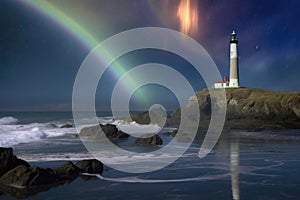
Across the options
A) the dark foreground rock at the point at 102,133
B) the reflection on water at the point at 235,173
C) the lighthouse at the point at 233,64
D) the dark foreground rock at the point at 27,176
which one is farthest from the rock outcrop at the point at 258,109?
the dark foreground rock at the point at 27,176

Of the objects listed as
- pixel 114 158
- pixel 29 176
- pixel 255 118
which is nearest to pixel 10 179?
pixel 29 176

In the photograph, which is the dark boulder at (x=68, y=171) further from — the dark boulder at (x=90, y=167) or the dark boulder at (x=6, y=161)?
the dark boulder at (x=6, y=161)

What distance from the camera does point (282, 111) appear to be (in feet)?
173

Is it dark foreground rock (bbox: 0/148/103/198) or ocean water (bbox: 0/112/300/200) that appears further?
dark foreground rock (bbox: 0/148/103/198)

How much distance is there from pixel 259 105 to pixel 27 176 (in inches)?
1934

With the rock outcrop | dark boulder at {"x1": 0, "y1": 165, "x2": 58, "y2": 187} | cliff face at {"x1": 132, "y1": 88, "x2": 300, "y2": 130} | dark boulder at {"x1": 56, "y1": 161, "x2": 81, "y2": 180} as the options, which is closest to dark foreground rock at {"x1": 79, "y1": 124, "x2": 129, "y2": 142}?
dark boulder at {"x1": 56, "y1": 161, "x2": 81, "y2": 180}

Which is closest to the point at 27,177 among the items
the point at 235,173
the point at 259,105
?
the point at 235,173

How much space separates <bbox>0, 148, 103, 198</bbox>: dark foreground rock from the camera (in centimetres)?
1184

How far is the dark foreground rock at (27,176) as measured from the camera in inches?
466

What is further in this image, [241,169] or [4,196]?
[241,169]

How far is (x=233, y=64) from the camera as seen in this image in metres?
76.4

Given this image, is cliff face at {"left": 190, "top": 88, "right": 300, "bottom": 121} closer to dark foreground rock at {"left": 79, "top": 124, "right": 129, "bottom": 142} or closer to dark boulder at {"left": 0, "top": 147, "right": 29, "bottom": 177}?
dark foreground rock at {"left": 79, "top": 124, "right": 129, "bottom": 142}

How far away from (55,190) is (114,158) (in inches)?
325

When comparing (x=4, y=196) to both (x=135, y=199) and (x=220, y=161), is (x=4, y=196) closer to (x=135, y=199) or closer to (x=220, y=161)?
(x=135, y=199)
